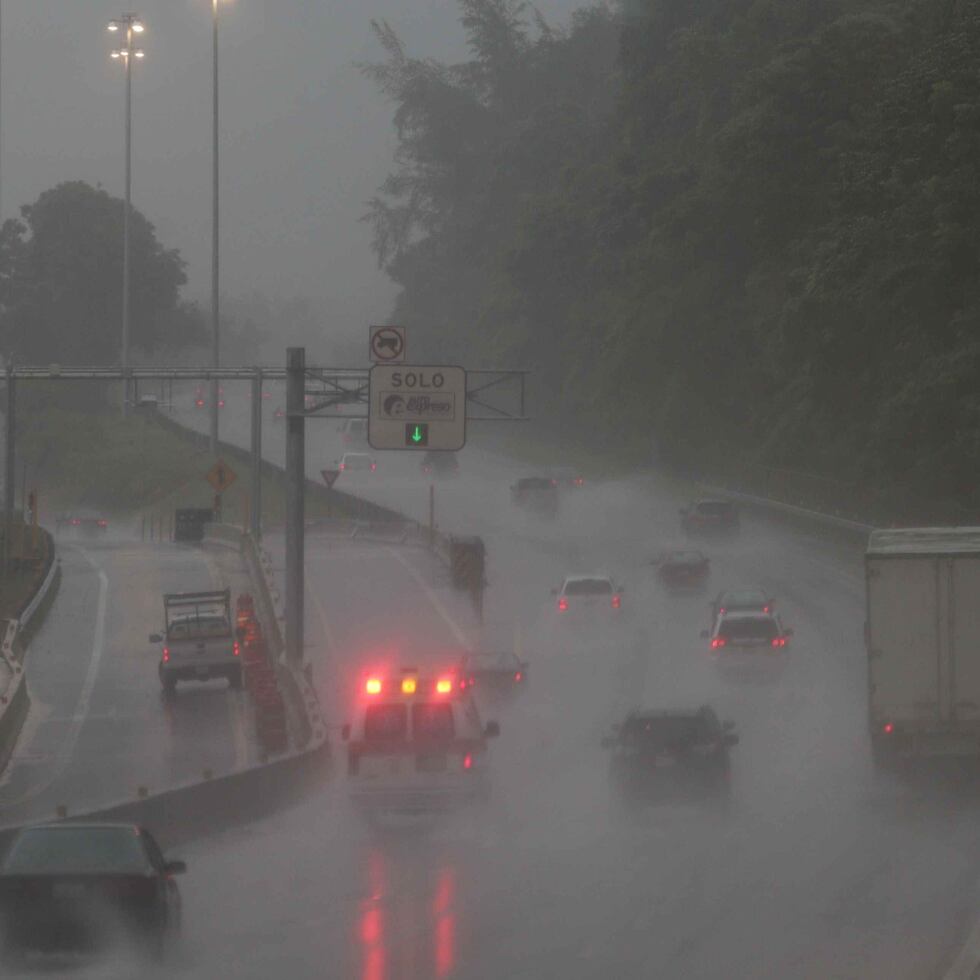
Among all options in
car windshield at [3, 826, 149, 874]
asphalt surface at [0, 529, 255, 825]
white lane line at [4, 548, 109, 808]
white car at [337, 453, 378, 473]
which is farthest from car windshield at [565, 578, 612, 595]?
white car at [337, 453, 378, 473]

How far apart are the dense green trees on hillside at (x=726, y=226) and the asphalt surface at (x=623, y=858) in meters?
9.99

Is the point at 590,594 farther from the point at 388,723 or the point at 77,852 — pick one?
the point at 77,852

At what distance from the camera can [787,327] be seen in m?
57.4

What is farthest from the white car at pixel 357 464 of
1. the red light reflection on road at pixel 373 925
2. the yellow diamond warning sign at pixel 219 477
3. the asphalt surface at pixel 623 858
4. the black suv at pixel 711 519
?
the red light reflection on road at pixel 373 925

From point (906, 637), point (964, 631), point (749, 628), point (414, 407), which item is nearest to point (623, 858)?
point (906, 637)

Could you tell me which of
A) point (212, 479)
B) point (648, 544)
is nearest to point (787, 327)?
point (648, 544)

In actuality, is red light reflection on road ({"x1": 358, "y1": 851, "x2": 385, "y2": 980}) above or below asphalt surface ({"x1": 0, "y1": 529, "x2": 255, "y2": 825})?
below

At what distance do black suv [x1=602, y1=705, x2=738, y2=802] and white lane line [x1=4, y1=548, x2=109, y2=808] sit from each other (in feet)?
33.6

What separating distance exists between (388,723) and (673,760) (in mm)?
4248

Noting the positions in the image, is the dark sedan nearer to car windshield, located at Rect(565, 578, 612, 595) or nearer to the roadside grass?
car windshield, located at Rect(565, 578, 612, 595)

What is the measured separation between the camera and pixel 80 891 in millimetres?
15203

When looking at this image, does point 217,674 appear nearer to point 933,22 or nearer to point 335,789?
point 335,789

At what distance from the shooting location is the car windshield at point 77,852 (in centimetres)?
1531

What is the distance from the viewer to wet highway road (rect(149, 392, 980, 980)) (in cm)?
1683
